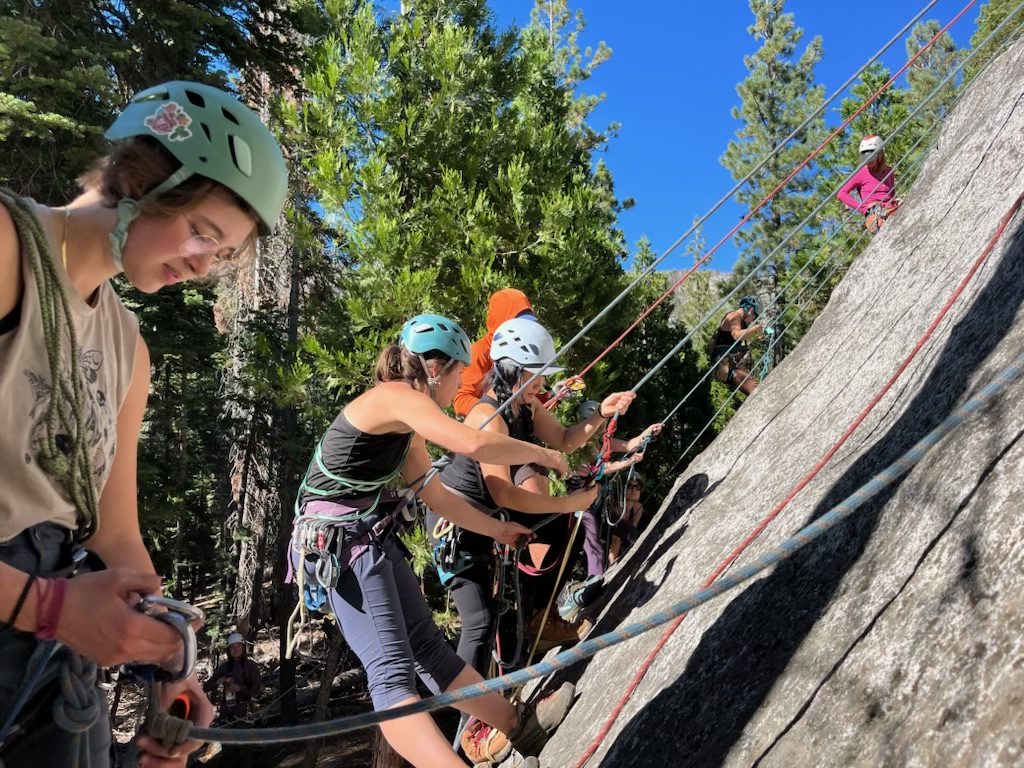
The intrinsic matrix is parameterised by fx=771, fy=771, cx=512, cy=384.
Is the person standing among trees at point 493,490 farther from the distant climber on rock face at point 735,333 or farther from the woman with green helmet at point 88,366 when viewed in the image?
the distant climber on rock face at point 735,333

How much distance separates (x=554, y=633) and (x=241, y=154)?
190 inches

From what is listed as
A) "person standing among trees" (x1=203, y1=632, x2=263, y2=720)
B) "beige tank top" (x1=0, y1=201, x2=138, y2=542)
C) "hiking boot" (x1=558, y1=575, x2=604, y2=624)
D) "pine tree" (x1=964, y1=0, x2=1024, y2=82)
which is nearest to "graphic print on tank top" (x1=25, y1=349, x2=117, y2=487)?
"beige tank top" (x1=0, y1=201, x2=138, y2=542)

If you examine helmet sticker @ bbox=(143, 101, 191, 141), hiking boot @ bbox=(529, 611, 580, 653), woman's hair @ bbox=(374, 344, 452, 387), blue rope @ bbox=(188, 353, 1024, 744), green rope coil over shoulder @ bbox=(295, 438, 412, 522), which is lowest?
hiking boot @ bbox=(529, 611, 580, 653)

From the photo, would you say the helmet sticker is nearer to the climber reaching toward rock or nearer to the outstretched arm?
the outstretched arm

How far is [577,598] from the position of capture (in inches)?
222

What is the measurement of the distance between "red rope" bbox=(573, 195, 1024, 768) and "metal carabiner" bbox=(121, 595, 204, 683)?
201cm

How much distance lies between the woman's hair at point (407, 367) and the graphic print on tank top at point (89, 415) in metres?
1.92

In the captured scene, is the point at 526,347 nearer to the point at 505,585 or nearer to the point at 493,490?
the point at 493,490

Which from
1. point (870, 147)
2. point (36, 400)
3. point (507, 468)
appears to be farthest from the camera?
point (870, 147)

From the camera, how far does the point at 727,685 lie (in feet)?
8.14

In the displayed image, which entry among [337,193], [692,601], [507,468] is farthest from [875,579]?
[337,193]

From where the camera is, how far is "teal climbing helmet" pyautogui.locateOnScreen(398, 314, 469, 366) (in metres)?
3.53

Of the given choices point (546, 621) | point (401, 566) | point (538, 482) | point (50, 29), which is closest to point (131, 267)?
point (401, 566)

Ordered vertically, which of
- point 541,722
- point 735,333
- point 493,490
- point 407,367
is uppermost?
point 407,367
